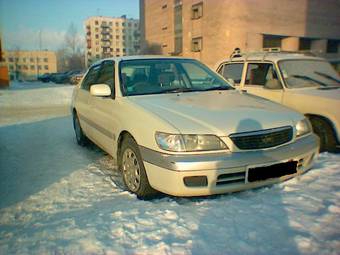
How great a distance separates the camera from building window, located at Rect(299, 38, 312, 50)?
36.6 metres

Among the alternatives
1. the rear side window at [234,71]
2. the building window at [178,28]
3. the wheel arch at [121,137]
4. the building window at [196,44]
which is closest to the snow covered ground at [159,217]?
the wheel arch at [121,137]

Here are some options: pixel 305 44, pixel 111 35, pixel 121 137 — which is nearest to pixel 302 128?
pixel 121 137

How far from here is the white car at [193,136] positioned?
2734 mm

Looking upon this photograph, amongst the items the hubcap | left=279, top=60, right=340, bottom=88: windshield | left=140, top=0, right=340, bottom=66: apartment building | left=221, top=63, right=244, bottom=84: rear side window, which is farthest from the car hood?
left=140, top=0, right=340, bottom=66: apartment building

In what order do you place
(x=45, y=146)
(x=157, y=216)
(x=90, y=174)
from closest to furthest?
(x=157, y=216) → (x=90, y=174) → (x=45, y=146)

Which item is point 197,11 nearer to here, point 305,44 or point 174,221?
point 305,44

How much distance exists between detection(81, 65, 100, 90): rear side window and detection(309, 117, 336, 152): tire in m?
3.45

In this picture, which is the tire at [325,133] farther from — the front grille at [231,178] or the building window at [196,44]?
the building window at [196,44]

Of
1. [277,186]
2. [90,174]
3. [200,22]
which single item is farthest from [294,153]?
[200,22]

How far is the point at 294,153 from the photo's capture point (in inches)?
119

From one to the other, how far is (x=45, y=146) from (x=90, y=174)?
6.80ft

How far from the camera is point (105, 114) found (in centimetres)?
396

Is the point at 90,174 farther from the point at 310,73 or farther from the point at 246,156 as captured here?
the point at 310,73

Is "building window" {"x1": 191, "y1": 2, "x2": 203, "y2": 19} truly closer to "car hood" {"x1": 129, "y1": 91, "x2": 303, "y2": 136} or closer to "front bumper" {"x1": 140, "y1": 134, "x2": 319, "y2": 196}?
"car hood" {"x1": 129, "y1": 91, "x2": 303, "y2": 136}
